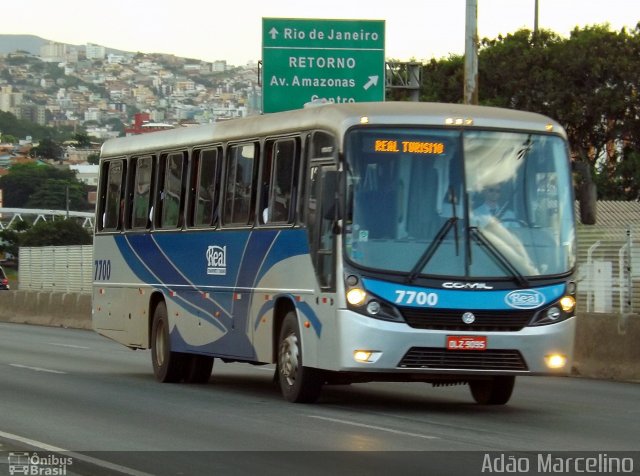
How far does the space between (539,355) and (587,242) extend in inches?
323

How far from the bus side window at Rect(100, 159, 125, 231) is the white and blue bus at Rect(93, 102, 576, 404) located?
4605 millimetres

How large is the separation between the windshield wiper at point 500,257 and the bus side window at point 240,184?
3248 millimetres

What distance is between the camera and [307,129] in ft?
54.8

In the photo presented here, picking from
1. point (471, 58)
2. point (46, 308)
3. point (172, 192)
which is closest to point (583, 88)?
point (46, 308)

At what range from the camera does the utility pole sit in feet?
88.3

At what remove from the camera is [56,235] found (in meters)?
124

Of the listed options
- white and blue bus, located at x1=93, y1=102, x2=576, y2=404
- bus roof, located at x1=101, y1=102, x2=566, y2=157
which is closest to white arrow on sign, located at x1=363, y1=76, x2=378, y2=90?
white and blue bus, located at x1=93, y1=102, x2=576, y2=404

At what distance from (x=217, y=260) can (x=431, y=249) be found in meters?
4.01

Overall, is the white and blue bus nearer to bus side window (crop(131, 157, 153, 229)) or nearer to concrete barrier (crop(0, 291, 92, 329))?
bus side window (crop(131, 157, 153, 229))

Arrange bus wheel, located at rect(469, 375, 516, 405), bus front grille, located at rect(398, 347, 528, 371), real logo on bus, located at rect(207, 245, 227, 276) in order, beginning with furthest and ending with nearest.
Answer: real logo on bus, located at rect(207, 245, 227, 276) < bus wheel, located at rect(469, 375, 516, 405) < bus front grille, located at rect(398, 347, 528, 371)

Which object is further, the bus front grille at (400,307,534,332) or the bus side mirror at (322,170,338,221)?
the bus side mirror at (322,170,338,221)

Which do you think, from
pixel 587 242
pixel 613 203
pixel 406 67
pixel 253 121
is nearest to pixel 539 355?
pixel 253 121

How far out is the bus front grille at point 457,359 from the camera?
1527 centimetres

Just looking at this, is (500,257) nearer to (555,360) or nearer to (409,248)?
(409,248)
